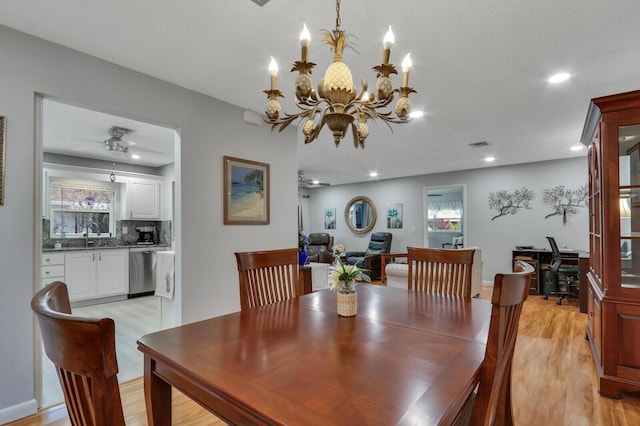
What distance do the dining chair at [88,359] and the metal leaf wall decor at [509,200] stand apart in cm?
700

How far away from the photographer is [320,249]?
306 inches

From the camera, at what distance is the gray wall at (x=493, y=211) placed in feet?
18.6

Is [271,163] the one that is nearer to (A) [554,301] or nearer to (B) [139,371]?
(B) [139,371]

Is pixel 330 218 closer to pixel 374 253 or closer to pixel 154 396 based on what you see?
pixel 374 253

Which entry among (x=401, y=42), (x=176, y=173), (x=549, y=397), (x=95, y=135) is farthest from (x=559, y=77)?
(x=95, y=135)

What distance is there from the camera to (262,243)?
3416 millimetres

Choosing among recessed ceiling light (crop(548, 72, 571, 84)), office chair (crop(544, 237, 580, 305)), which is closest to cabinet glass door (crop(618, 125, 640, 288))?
recessed ceiling light (crop(548, 72, 571, 84))

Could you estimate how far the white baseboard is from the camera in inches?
74.7

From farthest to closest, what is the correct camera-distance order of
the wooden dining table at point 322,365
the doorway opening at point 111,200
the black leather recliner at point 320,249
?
the black leather recliner at point 320,249 → the doorway opening at point 111,200 → the wooden dining table at point 322,365

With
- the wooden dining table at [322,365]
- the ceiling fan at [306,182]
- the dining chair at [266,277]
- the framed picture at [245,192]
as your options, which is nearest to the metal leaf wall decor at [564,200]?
the ceiling fan at [306,182]

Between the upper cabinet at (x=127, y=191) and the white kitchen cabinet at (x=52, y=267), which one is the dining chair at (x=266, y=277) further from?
the upper cabinet at (x=127, y=191)

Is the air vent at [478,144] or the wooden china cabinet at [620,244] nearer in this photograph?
the wooden china cabinet at [620,244]

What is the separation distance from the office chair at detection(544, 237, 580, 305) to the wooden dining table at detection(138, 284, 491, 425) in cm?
421

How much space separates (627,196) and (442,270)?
145 centimetres
